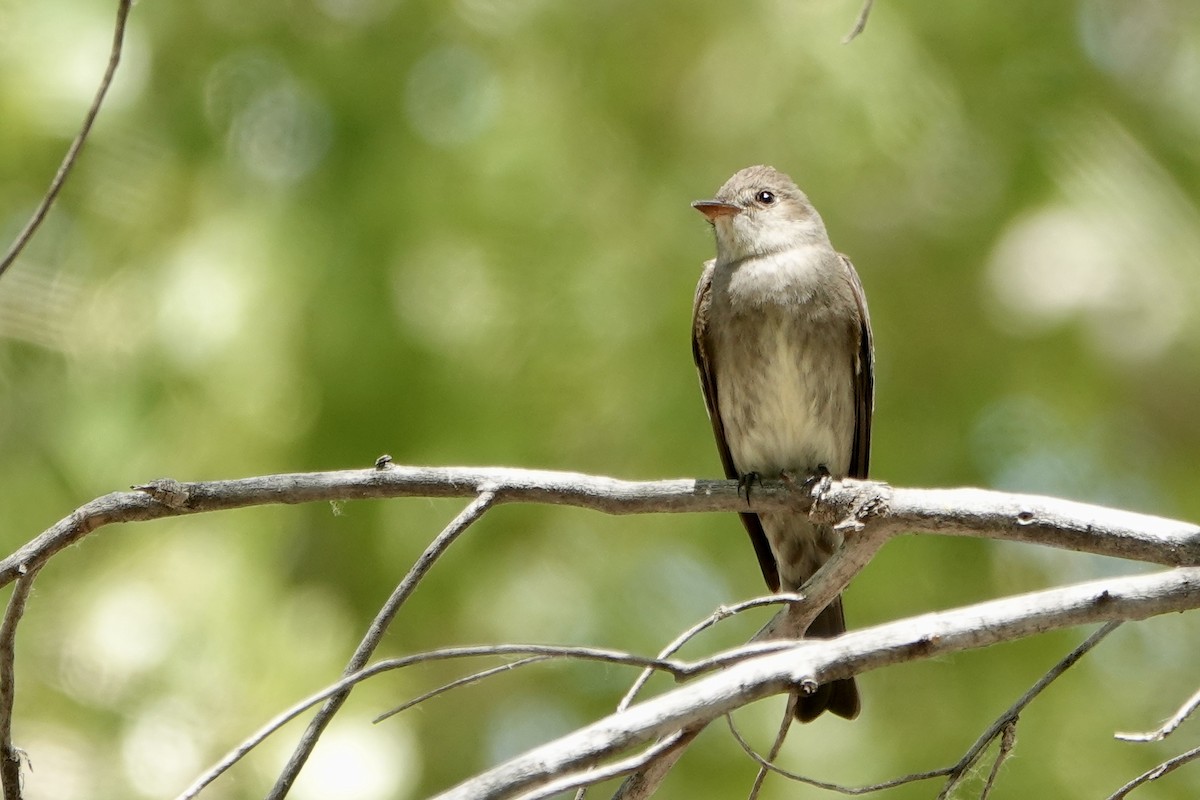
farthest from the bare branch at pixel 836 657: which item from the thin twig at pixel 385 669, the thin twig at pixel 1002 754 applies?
the thin twig at pixel 1002 754

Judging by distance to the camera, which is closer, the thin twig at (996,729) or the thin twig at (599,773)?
the thin twig at (599,773)

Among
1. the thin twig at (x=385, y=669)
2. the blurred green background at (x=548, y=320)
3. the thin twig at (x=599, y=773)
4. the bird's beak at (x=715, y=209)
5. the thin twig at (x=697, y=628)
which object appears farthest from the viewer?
the bird's beak at (x=715, y=209)

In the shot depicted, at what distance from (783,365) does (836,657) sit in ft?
7.97

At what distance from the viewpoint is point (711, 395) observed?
4.40 meters

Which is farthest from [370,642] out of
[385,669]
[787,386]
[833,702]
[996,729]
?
[787,386]

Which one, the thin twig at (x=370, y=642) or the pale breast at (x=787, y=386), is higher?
the pale breast at (x=787, y=386)

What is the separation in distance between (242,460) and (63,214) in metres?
1.24

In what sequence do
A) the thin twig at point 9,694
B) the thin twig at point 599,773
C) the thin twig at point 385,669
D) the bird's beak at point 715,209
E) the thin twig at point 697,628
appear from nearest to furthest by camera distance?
1. the thin twig at point 599,773
2. the thin twig at point 385,669
3. the thin twig at point 9,694
4. the thin twig at point 697,628
5. the bird's beak at point 715,209

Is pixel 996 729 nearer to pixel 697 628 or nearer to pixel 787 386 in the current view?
pixel 697 628

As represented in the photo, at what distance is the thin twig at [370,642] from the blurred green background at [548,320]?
2046mm

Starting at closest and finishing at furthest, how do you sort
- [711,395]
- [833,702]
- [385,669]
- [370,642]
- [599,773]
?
[599,773] < [385,669] < [370,642] < [833,702] < [711,395]

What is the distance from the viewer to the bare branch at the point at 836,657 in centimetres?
162

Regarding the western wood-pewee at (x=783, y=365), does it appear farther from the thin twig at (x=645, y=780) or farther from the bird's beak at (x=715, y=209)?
the thin twig at (x=645, y=780)

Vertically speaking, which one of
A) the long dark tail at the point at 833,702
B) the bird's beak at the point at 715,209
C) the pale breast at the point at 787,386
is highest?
the bird's beak at the point at 715,209
